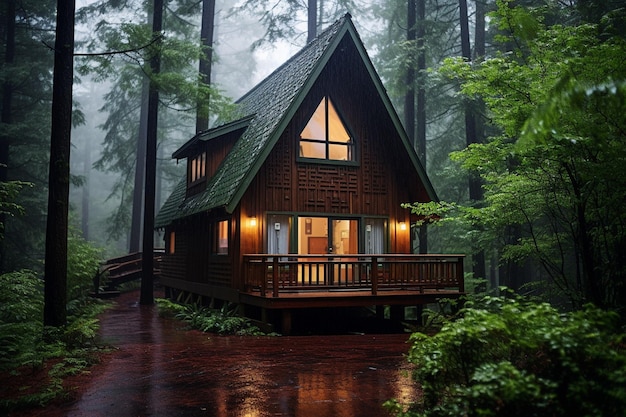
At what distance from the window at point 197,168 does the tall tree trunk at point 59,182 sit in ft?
23.2

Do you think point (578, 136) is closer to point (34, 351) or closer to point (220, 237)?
point (34, 351)

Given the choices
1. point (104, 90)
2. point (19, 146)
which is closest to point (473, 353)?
point (19, 146)

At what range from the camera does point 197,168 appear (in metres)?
18.0

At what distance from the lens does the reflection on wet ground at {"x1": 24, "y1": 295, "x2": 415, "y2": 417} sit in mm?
5211

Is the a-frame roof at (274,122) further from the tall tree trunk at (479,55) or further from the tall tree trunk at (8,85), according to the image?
the tall tree trunk at (8,85)

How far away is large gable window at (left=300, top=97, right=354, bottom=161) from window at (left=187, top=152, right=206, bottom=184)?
178 inches

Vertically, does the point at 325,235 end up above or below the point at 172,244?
above

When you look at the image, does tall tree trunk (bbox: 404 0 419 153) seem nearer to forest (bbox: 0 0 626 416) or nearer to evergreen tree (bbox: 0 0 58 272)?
forest (bbox: 0 0 626 416)

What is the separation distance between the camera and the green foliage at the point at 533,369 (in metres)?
3.15

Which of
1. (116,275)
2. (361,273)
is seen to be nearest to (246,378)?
(361,273)

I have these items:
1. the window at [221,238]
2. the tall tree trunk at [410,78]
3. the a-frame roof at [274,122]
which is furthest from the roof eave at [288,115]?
the tall tree trunk at [410,78]

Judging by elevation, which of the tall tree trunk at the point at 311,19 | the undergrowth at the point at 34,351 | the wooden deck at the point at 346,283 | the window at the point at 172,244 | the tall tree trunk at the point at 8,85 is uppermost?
the tall tree trunk at the point at 311,19

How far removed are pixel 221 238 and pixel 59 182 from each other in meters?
6.08

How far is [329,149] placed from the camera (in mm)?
14742
